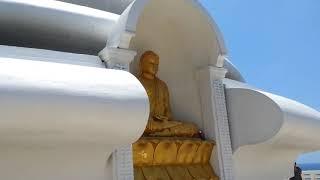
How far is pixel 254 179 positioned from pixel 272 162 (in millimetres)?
564

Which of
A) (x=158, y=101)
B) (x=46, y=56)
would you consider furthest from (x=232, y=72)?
(x=46, y=56)

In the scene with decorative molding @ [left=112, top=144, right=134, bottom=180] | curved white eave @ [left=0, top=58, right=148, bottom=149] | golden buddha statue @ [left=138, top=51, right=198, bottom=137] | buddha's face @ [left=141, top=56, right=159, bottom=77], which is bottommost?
decorative molding @ [left=112, top=144, right=134, bottom=180]

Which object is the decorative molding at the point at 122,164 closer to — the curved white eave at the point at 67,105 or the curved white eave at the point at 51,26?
the curved white eave at the point at 67,105

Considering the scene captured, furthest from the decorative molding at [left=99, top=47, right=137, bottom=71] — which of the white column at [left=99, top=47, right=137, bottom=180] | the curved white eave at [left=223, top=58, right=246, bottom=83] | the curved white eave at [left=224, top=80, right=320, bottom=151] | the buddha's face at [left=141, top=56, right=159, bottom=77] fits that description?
the curved white eave at [left=223, top=58, right=246, bottom=83]

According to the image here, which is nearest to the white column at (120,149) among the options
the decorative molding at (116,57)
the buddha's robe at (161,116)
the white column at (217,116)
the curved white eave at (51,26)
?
the decorative molding at (116,57)

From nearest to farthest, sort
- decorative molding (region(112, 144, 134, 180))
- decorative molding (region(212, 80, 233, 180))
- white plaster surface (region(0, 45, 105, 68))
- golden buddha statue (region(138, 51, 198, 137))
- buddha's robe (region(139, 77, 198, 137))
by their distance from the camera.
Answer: white plaster surface (region(0, 45, 105, 68))
decorative molding (region(112, 144, 134, 180))
buddha's robe (region(139, 77, 198, 137))
golden buddha statue (region(138, 51, 198, 137))
decorative molding (region(212, 80, 233, 180))

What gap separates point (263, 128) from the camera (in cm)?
629

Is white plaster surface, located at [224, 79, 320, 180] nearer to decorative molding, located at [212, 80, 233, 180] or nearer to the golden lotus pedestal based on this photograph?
decorative molding, located at [212, 80, 233, 180]

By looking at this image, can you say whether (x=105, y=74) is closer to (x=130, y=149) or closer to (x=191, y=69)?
(x=130, y=149)

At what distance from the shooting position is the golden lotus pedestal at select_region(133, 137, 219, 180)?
5543 mm

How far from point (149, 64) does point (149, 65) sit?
0.01 metres

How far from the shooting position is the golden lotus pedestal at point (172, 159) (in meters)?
5.54

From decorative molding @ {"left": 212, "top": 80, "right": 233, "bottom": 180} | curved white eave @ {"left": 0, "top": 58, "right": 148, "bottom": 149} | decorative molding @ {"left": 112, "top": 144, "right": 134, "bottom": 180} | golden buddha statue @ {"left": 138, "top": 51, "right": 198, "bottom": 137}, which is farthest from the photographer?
decorative molding @ {"left": 212, "top": 80, "right": 233, "bottom": 180}

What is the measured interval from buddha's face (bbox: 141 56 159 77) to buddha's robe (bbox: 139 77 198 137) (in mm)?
126
